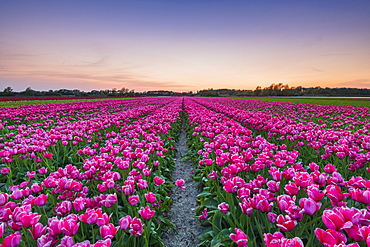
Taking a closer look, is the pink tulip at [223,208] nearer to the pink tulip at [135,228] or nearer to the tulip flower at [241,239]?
the tulip flower at [241,239]

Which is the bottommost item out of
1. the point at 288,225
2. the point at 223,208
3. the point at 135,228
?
the point at 223,208

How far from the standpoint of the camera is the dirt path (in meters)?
2.97

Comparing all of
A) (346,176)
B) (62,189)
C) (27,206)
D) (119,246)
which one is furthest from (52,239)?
(346,176)

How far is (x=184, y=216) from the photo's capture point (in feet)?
11.7

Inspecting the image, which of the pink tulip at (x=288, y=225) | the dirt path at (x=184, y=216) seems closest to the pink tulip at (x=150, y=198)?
the dirt path at (x=184, y=216)

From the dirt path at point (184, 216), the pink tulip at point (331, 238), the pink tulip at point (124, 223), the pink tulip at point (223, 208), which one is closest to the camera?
the pink tulip at point (331, 238)

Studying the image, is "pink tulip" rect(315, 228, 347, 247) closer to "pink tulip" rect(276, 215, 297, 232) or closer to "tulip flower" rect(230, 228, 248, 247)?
"pink tulip" rect(276, 215, 297, 232)

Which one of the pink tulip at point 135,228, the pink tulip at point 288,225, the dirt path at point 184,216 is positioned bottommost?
the dirt path at point 184,216

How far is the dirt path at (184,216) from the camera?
2969 mm

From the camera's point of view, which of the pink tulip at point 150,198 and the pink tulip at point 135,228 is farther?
the pink tulip at point 150,198

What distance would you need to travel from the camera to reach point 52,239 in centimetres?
167

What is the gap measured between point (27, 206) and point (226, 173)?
7.04 feet

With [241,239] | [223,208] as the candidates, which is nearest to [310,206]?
[241,239]

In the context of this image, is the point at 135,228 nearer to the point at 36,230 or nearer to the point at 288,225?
the point at 36,230
